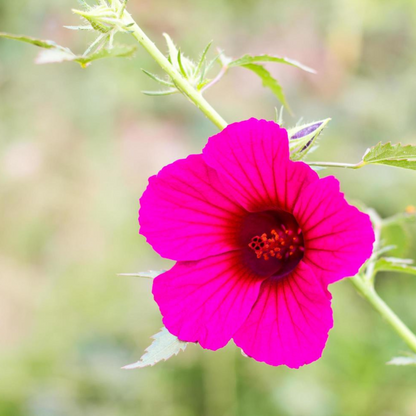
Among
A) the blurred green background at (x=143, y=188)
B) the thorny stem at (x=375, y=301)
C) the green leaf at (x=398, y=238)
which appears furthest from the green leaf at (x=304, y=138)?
the blurred green background at (x=143, y=188)

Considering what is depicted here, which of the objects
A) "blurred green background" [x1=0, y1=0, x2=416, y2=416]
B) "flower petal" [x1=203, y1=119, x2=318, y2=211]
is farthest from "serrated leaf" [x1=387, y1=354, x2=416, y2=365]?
"blurred green background" [x1=0, y1=0, x2=416, y2=416]

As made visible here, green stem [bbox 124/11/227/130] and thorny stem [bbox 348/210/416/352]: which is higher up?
green stem [bbox 124/11/227/130]

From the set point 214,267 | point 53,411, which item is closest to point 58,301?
point 53,411

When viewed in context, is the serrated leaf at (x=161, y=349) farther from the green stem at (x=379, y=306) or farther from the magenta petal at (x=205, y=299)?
the green stem at (x=379, y=306)

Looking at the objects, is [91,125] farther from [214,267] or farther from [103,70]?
[214,267]

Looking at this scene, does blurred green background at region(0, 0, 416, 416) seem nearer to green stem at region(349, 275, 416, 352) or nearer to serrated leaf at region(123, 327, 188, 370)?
green stem at region(349, 275, 416, 352)

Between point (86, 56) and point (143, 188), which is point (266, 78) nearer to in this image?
point (86, 56)

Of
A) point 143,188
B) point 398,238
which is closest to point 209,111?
point 398,238
